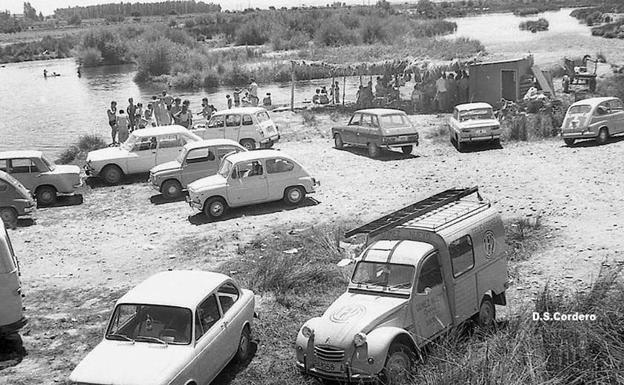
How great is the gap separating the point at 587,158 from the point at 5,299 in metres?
15.3

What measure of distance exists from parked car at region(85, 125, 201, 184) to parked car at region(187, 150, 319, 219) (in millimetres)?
3853

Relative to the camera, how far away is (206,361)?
29.1 feet

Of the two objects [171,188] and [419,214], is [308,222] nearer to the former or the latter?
[171,188]

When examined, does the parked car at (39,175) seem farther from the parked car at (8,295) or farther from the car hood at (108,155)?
the parked car at (8,295)

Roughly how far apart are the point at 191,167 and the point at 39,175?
3.95m

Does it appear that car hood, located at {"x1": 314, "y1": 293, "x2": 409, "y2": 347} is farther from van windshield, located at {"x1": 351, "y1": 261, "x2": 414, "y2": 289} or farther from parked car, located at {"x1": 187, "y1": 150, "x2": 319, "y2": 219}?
parked car, located at {"x1": 187, "y1": 150, "x2": 319, "y2": 219}

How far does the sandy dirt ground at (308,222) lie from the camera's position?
39.3 feet

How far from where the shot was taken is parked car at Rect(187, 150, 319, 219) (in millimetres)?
17250

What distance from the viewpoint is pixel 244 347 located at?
10.1 meters

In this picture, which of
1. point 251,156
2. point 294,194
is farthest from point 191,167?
point 294,194

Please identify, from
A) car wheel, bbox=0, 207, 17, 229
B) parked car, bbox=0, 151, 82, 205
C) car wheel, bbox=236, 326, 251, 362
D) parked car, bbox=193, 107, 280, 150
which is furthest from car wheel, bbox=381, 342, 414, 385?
parked car, bbox=193, 107, 280, 150

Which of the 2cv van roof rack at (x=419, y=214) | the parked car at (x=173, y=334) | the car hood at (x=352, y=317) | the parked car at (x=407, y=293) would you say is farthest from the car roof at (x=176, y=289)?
the 2cv van roof rack at (x=419, y=214)

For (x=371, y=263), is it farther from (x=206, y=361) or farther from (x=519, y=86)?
(x=519, y=86)

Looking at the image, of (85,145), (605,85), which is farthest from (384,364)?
(605,85)
